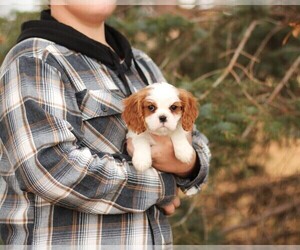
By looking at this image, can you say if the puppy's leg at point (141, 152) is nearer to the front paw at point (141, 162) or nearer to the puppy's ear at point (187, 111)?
the front paw at point (141, 162)

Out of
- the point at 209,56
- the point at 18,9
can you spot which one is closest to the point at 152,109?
the point at 18,9

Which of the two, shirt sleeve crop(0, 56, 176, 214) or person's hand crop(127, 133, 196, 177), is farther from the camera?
person's hand crop(127, 133, 196, 177)

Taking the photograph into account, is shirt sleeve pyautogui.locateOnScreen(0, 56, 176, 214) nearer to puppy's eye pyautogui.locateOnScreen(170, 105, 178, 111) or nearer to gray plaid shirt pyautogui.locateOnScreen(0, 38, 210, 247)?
gray plaid shirt pyautogui.locateOnScreen(0, 38, 210, 247)

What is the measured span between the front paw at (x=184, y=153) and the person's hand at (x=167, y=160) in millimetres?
11

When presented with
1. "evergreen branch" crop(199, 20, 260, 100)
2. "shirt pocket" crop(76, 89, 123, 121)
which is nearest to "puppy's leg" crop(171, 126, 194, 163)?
"shirt pocket" crop(76, 89, 123, 121)

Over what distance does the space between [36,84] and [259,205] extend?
97.9 inches

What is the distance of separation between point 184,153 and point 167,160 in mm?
58

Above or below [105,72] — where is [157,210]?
below

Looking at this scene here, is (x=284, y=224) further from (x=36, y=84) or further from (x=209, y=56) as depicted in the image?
(x=36, y=84)

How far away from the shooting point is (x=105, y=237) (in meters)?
1.65

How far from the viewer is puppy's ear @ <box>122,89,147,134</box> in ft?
A: 5.71

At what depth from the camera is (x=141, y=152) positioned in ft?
5.63

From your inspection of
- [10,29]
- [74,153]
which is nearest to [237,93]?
[10,29]

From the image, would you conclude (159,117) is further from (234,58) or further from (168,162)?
(234,58)
